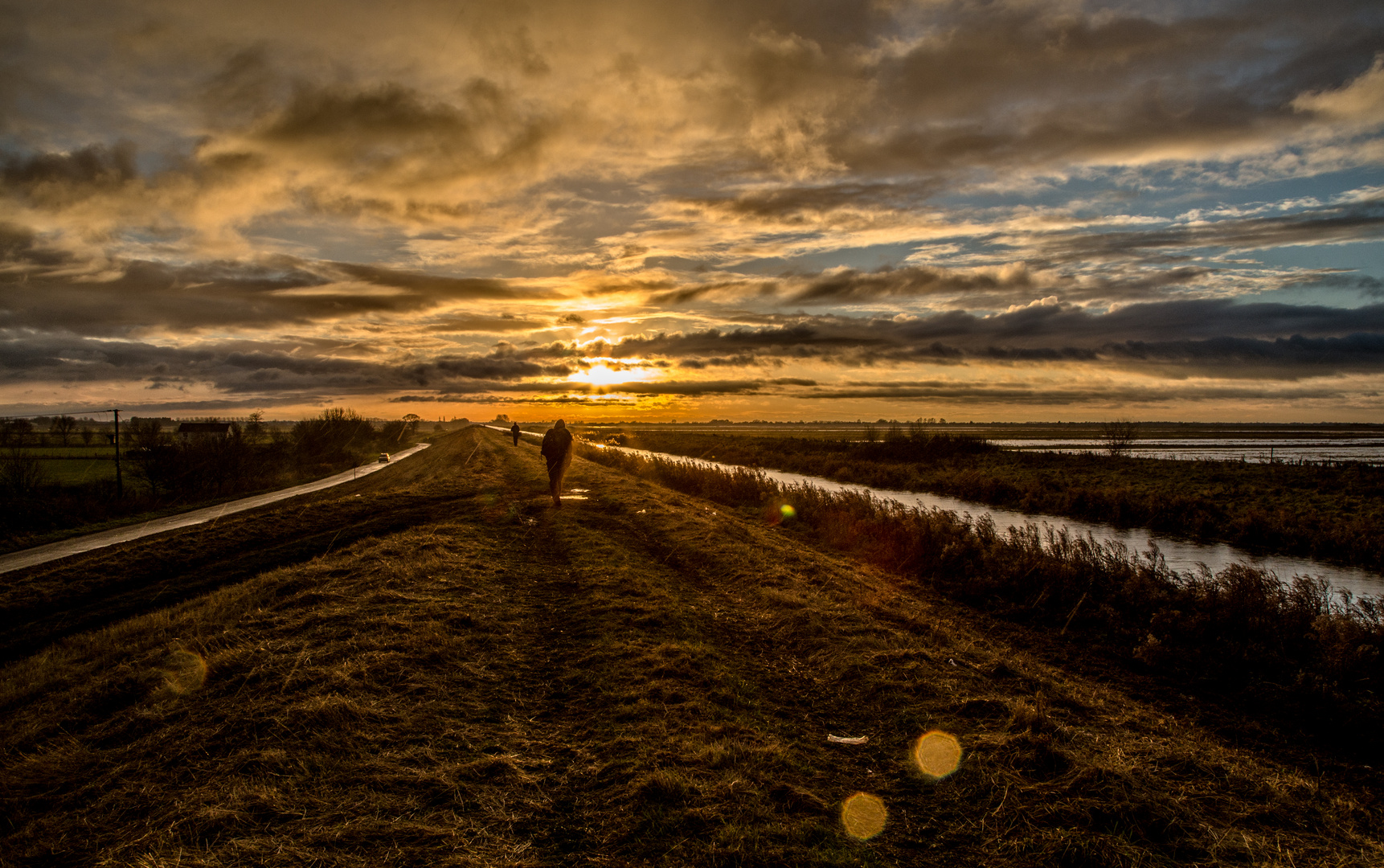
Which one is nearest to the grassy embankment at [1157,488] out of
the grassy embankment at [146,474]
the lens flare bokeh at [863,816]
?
the lens flare bokeh at [863,816]

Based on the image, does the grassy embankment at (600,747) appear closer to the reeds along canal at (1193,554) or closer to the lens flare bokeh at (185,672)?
the lens flare bokeh at (185,672)

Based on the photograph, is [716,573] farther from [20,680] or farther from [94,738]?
[20,680]

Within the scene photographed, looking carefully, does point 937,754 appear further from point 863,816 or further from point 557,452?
point 557,452

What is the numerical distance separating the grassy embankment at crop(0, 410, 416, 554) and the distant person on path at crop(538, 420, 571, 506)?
21336mm

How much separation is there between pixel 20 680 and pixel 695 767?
11.5m

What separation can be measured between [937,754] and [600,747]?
11.0 feet

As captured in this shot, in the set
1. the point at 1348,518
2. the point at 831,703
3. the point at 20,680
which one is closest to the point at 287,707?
the point at 831,703

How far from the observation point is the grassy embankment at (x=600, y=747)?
4836mm

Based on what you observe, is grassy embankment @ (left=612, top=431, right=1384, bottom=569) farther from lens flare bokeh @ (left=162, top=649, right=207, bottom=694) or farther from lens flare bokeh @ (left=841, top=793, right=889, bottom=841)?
lens flare bokeh @ (left=162, top=649, right=207, bottom=694)

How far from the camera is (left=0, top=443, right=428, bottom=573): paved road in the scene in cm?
2248

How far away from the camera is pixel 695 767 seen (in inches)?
227

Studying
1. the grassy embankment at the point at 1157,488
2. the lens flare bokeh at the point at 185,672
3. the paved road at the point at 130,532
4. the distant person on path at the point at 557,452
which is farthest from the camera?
the grassy embankment at the point at 1157,488

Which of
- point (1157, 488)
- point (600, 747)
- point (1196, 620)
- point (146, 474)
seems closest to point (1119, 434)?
point (1157, 488)

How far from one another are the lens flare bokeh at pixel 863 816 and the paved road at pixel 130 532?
26.9m
